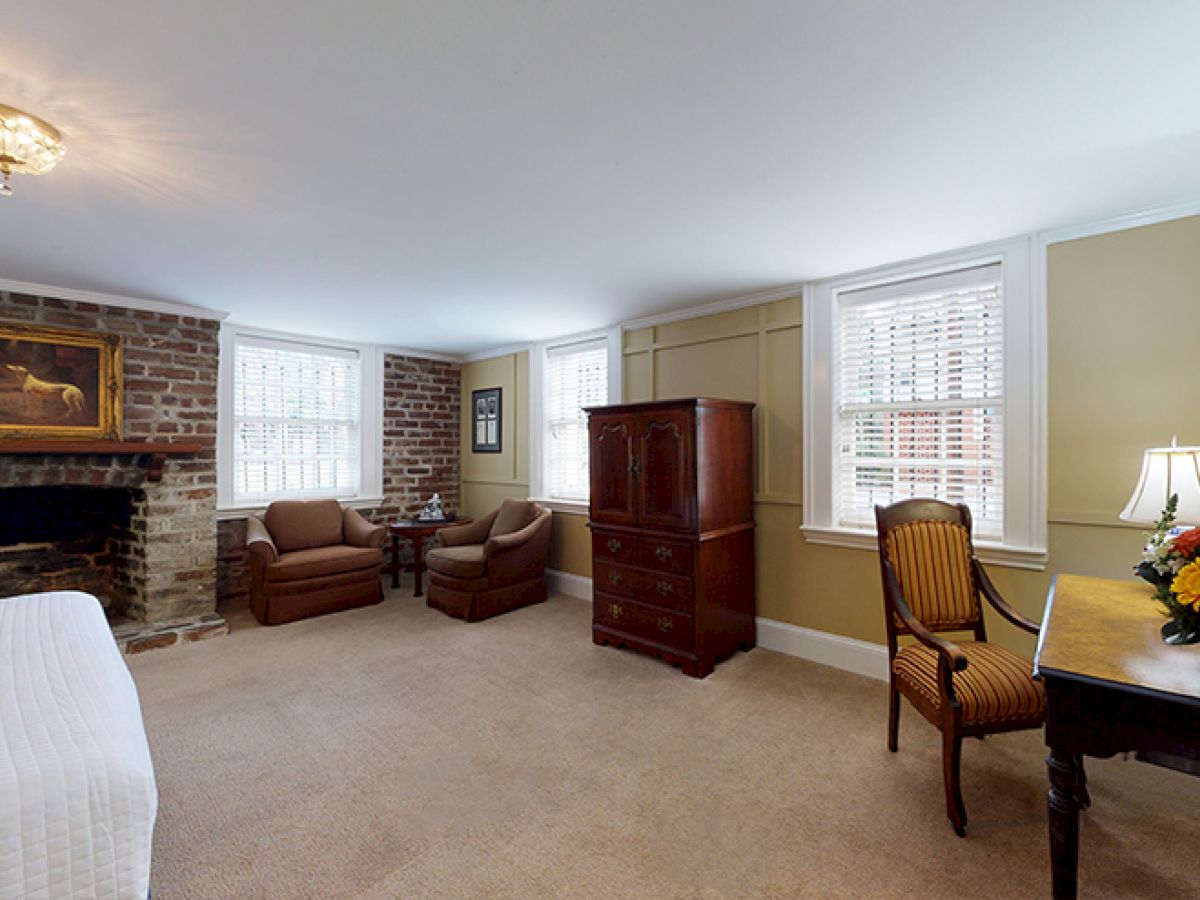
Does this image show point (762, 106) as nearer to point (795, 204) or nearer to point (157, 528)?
point (795, 204)

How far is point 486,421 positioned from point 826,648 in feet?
12.8

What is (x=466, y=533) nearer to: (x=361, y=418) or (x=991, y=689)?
(x=361, y=418)

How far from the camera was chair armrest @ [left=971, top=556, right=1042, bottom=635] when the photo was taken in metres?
2.25

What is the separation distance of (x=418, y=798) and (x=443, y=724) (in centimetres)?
57

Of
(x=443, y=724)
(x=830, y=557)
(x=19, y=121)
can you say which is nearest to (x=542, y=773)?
(x=443, y=724)

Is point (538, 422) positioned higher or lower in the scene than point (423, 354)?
lower

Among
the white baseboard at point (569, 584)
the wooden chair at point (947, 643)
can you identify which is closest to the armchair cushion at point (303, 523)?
the white baseboard at point (569, 584)

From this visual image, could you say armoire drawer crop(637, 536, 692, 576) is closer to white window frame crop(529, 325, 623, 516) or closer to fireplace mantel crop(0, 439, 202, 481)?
white window frame crop(529, 325, 623, 516)

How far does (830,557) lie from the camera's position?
3.45 meters

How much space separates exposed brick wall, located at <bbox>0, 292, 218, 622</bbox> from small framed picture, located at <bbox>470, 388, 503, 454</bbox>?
2.37 metres

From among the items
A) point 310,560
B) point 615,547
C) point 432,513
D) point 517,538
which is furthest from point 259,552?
point 615,547

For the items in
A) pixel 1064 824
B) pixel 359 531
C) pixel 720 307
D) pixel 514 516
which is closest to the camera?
pixel 1064 824

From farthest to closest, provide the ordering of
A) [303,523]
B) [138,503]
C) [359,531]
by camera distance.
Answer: [359,531], [303,523], [138,503]

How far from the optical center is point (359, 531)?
16.0ft
